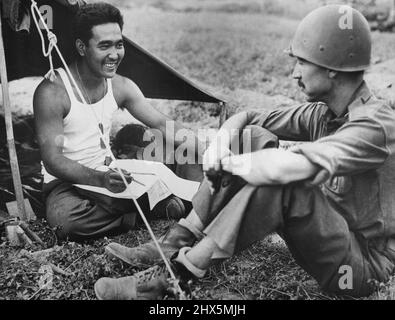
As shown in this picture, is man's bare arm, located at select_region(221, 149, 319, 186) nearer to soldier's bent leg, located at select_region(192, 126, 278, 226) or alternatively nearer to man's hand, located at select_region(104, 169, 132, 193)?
soldier's bent leg, located at select_region(192, 126, 278, 226)

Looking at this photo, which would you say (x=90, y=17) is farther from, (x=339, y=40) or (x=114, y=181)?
(x=339, y=40)

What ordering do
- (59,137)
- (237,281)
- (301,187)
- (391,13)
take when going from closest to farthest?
(301,187)
(237,281)
(59,137)
(391,13)

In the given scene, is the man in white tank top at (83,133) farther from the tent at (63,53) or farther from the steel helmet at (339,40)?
the steel helmet at (339,40)

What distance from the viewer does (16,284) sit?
347 cm

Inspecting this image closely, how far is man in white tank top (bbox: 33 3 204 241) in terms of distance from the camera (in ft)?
12.9

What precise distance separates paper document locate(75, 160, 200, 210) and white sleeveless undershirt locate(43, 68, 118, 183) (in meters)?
0.14

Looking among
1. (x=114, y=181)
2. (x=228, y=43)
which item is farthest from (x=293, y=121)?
(x=228, y=43)

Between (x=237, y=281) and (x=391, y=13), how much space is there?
7807 millimetres

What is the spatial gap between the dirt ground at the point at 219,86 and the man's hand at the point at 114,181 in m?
0.40

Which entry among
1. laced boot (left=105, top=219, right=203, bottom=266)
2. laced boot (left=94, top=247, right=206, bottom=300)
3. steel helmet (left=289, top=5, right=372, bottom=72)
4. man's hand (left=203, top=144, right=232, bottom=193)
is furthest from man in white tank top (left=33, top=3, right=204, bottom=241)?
steel helmet (left=289, top=5, right=372, bottom=72)

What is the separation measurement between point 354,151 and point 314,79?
0.57m

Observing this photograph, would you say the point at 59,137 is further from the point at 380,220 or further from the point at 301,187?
the point at 380,220

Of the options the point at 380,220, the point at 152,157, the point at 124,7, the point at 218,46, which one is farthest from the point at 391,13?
the point at 380,220

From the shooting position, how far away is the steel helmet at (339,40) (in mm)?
3062
